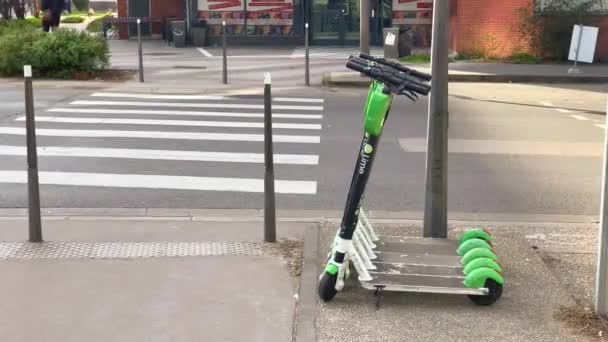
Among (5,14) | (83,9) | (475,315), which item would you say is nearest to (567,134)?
(475,315)

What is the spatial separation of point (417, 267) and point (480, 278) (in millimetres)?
532

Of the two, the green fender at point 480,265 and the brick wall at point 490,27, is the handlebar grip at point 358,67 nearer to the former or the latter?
the green fender at point 480,265

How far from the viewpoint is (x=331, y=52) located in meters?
30.5

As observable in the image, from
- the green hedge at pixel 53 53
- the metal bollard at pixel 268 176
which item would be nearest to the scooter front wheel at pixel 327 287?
the metal bollard at pixel 268 176

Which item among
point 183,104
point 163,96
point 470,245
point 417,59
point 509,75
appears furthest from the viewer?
point 417,59

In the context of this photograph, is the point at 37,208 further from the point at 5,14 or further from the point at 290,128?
the point at 5,14

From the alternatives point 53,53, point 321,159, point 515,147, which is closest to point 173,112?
point 321,159

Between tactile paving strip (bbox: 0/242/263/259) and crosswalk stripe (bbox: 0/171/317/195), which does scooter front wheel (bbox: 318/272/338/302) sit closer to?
tactile paving strip (bbox: 0/242/263/259)

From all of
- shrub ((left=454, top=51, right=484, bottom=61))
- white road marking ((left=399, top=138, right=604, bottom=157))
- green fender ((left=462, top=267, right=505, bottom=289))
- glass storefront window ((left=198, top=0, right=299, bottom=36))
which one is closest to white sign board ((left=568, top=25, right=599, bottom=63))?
shrub ((left=454, top=51, right=484, bottom=61))

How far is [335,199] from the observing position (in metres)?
9.08

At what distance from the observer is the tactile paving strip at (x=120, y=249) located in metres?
6.61

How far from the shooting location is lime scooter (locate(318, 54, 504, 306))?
538 centimetres

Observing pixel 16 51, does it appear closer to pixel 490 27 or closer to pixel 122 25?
pixel 490 27

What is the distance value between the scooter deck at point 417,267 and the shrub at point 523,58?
18.9 metres
